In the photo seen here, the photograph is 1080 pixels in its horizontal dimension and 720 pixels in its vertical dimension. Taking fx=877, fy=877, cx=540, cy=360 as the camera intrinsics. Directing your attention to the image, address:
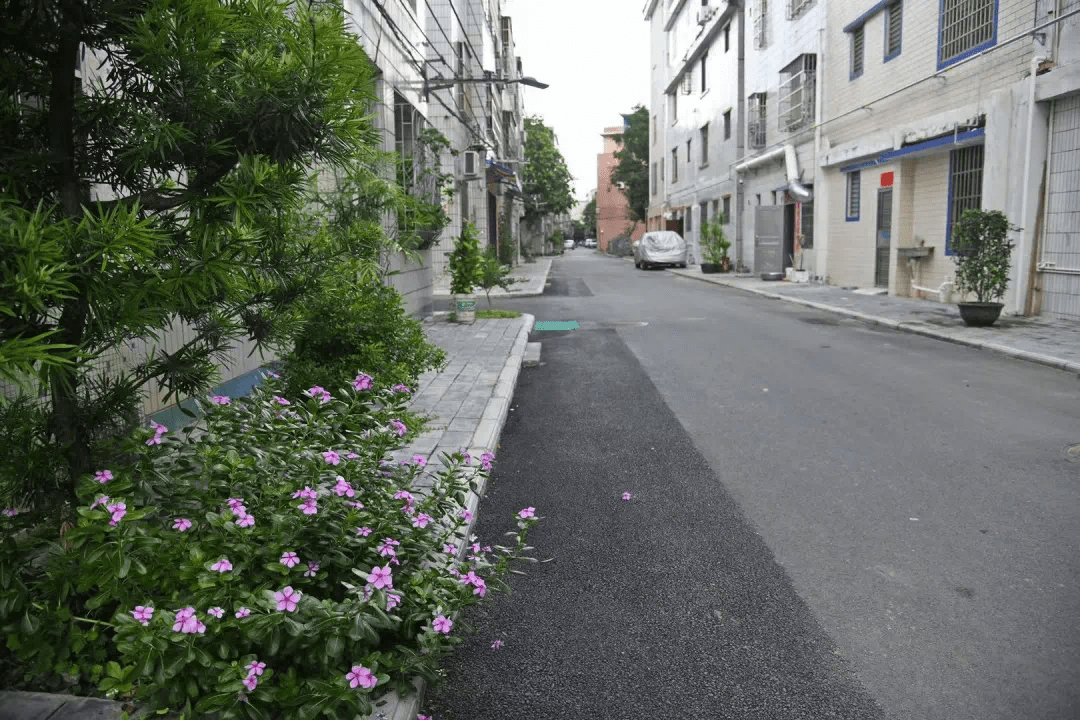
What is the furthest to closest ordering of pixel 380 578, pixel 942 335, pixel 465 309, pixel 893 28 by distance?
1. pixel 893 28
2. pixel 465 309
3. pixel 942 335
4. pixel 380 578

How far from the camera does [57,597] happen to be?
2.68 metres

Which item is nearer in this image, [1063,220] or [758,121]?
[1063,220]

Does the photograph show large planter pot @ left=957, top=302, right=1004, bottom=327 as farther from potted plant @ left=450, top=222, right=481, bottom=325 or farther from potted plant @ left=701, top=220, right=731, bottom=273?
potted plant @ left=701, top=220, right=731, bottom=273

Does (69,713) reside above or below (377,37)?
below

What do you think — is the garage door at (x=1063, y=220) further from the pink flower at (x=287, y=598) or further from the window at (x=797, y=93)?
the pink flower at (x=287, y=598)

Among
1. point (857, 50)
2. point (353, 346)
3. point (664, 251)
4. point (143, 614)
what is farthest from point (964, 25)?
point (664, 251)

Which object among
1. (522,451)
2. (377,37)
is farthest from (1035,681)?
(377,37)

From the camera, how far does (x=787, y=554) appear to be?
4.26 m

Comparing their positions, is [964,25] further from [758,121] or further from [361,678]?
[361,678]

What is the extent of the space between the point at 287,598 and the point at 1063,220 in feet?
45.2

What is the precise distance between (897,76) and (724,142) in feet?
50.9

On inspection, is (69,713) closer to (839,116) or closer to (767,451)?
(767,451)

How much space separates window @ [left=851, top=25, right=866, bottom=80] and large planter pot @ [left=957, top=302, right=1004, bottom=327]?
996 cm

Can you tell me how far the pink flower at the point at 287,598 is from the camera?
8.24 feet
